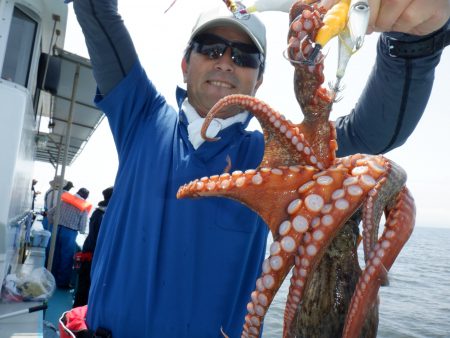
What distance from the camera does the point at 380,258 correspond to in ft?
3.71

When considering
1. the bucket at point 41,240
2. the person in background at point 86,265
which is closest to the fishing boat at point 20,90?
the person in background at point 86,265

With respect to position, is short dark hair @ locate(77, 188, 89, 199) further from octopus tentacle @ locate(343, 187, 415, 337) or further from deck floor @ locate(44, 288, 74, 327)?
octopus tentacle @ locate(343, 187, 415, 337)

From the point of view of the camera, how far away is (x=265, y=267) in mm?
1196

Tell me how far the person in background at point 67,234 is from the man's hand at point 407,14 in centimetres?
1009

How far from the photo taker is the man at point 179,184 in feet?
7.01

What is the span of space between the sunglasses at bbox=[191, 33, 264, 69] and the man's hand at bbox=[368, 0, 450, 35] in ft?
3.54

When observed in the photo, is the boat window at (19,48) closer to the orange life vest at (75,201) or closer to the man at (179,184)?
the man at (179,184)

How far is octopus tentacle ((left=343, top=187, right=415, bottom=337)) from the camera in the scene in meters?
1.10

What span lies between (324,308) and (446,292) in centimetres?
2764

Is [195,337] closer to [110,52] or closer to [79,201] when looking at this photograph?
[110,52]

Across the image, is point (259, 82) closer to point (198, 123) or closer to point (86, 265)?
point (198, 123)

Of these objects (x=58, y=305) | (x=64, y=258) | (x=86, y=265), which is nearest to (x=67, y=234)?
(x=64, y=258)

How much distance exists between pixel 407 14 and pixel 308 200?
2.77 ft

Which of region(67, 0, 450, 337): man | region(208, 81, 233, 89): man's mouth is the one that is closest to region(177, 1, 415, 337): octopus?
region(67, 0, 450, 337): man
